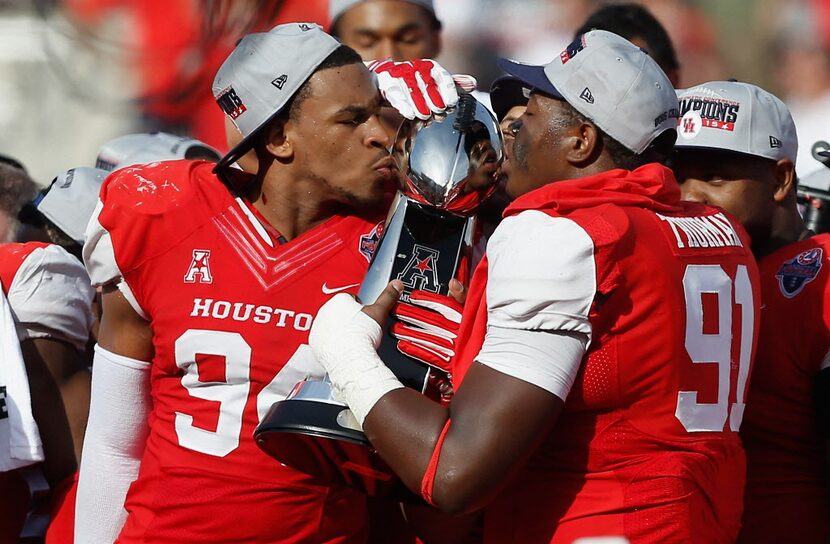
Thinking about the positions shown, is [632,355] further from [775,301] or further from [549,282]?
[775,301]

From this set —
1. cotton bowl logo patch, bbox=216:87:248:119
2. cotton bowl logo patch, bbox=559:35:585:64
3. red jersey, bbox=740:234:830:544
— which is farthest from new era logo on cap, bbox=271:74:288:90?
red jersey, bbox=740:234:830:544

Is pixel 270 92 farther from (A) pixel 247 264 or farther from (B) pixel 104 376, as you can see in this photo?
(B) pixel 104 376

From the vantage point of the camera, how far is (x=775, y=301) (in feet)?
9.88

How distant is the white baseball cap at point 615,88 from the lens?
2477 mm

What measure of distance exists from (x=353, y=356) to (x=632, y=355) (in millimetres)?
553

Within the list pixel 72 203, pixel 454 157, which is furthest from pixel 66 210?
pixel 454 157

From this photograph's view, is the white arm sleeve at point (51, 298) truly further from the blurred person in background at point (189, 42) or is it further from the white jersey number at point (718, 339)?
the blurred person in background at point (189, 42)

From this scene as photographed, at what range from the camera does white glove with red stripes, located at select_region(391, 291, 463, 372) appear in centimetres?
239

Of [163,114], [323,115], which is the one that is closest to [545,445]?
[323,115]

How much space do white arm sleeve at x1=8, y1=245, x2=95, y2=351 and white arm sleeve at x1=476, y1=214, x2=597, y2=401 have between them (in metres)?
1.76

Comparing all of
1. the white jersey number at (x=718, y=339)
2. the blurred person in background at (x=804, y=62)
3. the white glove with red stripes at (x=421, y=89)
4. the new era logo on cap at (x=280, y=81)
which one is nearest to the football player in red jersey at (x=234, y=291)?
the new era logo on cap at (x=280, y=81)

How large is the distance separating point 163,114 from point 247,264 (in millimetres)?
3467

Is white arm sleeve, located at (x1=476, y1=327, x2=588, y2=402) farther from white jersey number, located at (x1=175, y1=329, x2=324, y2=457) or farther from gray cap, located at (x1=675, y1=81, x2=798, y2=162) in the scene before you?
→ gray cap, located at (x1=675, y1=81, x2=798, y2=162)

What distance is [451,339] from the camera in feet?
7.91
